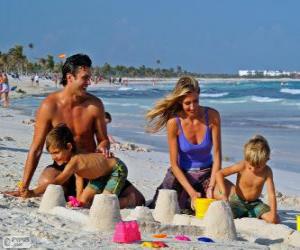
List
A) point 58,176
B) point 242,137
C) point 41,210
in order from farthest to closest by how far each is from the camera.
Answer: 1. point 242,137
2. point 58,176
3. point 41,210

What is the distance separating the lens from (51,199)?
5.05 metres

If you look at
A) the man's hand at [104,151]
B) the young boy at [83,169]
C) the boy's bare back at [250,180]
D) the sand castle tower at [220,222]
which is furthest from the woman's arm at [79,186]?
the sand castle tower at [220,222]

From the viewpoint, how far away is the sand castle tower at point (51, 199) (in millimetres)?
5035

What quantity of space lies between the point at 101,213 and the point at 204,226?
2.37 feet

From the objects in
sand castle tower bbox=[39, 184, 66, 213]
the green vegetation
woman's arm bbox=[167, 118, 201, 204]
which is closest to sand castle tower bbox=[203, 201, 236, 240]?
woman's arm bbox=[167, 118, 201, 204]

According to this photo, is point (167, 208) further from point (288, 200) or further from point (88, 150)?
point (288, 200)

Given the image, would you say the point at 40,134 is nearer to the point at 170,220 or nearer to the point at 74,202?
the point at 74,202

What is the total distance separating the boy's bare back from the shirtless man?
93 cm

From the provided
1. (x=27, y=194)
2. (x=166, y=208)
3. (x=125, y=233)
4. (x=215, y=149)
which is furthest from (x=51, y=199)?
(x=215, y=149)

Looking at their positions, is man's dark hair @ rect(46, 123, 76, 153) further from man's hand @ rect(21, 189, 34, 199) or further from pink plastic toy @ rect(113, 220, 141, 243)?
pink plastic toy @ rect(113, 220, 141, 243)

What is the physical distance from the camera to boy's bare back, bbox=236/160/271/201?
5.38 metres

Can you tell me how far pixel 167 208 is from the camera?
16.7 ft

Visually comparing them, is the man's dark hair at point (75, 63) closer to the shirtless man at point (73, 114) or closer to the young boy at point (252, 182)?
the shirtless man at point (73, 114)

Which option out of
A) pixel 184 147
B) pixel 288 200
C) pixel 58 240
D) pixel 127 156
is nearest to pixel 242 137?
pixel 127 156
